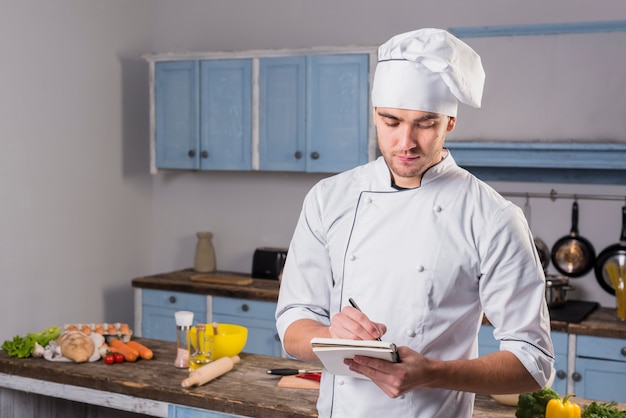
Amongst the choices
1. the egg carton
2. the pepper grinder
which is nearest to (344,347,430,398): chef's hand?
the pepper grinder

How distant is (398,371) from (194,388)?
1.17m

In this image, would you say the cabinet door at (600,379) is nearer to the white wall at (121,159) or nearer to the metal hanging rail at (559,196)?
the white wall at (121,159)

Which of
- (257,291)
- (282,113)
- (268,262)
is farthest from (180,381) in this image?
(282,113)

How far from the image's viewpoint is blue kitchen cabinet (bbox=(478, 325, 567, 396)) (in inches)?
153

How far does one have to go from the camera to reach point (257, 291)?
4621 millimetres

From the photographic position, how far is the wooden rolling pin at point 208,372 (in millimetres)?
2645

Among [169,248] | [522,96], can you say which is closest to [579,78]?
[522,96]

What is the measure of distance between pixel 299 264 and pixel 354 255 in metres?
0.17

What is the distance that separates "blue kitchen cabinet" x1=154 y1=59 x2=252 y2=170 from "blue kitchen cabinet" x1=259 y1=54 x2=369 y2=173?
5.2 inches

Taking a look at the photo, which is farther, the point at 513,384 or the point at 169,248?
the point at 169,248

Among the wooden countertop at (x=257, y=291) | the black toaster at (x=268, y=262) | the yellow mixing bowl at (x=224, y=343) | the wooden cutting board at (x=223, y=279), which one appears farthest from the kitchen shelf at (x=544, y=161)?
the yellow mixing bowl at (x=224, y=343)

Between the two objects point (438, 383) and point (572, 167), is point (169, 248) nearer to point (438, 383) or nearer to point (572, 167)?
point (572, 167)

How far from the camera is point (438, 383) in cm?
172

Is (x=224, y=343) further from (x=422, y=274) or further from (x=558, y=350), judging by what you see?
(x=558, y=350)
